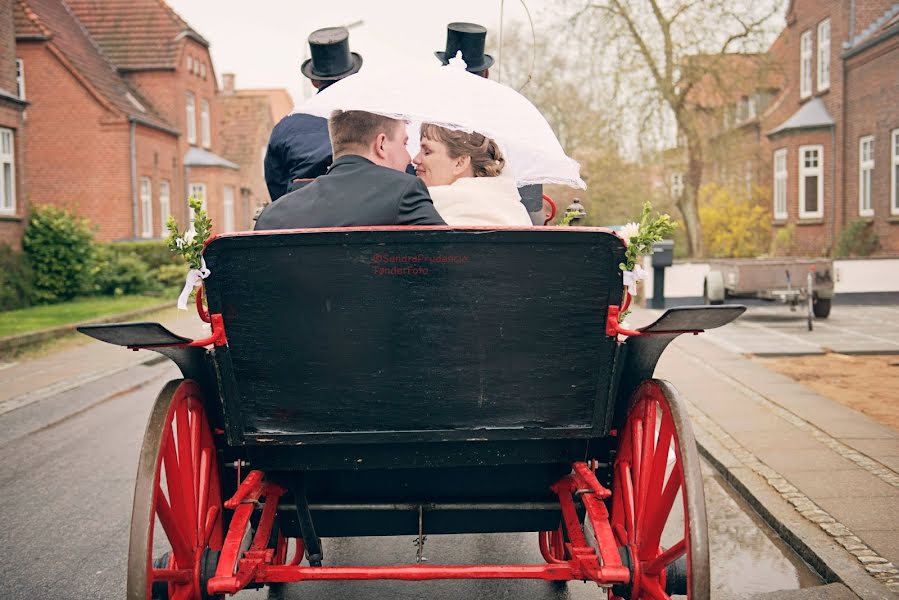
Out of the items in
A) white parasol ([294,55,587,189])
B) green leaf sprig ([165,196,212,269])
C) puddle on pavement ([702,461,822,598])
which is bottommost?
puddle on pavement ([702,461,822,598])

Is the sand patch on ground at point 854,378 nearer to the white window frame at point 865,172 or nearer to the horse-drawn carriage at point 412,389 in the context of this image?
the horse-drawn carriage at point 412,389

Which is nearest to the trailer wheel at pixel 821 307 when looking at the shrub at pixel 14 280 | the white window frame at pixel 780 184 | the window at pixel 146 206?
the shrub at pixel 14 280

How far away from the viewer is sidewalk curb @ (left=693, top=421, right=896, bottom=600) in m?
3.94

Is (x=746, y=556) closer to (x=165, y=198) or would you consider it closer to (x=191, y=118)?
(x=165, y=198)

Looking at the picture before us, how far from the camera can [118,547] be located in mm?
4840

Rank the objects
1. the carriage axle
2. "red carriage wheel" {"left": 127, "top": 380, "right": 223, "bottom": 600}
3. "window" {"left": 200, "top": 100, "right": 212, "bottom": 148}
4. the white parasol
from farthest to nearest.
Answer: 1. "window" {"left": 200, "top": 100, "right": 212, "bottom": 148}
2. the white parasol
3. the carriage axle
4. "red carriage wheel" {"left": 127, "top": 380, "right": 223, "bottom": 600}

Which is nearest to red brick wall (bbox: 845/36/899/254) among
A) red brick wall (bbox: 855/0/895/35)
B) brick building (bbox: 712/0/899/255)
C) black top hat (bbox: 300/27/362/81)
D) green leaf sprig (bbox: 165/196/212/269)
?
brick building (bbox: 712/0/899/255)

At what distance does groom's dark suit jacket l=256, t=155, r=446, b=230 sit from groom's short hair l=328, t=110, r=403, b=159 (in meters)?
0.11

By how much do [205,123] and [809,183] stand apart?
23905 mm

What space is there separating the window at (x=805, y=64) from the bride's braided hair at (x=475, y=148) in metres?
29.0

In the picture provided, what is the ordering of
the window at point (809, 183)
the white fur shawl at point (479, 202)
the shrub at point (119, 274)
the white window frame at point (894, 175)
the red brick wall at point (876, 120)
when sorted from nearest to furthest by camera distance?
1. the white fur shawl at point (479, 202)
2. the shrub at point (119, 274)
3. the white window frame at point (894, 175)
4. the red brick wall at point (876, 120)
5. the window at point (809, 183)

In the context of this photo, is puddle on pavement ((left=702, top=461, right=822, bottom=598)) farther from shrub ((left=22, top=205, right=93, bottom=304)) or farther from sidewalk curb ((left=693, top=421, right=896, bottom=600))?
shrub ((left=22, top=205, right=93, bottom=304))

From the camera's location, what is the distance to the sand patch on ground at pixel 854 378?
7.88m

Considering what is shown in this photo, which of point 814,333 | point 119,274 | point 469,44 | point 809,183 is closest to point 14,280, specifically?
point 119,274
